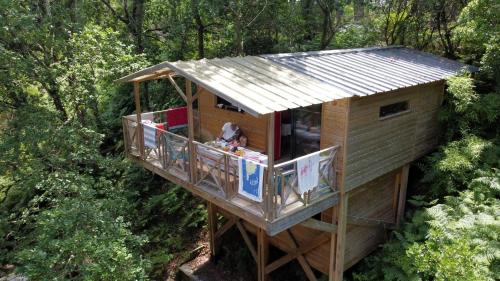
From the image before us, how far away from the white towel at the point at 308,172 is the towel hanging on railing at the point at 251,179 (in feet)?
2.64

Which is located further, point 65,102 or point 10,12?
point 65,102

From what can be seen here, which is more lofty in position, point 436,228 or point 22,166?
point 22,166

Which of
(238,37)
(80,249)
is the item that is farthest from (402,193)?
(238,37)

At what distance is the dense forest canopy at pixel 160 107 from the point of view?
789 cm

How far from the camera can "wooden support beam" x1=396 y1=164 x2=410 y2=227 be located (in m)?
10.6

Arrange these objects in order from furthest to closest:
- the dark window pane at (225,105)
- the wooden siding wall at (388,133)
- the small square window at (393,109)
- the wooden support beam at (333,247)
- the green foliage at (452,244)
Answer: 1. the dark window pane at (225,105)
2. the small square window at (393,109)
3. the wooden support beam at (333,247)
4. the wooden siding wall at (388,133)
5. the green foliage at (452,244)

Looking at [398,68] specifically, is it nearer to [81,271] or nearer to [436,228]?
[436,228]

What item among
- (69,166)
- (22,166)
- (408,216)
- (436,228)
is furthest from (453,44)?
(22,166)

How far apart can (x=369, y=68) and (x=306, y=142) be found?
8.51 ft

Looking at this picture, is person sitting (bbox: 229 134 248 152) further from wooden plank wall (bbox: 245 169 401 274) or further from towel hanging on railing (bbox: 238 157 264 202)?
wooden plank wall (bbox: 245 169 401 274)

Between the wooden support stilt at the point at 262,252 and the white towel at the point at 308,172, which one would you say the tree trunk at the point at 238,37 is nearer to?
the wooden support stilt at the point at 262,252

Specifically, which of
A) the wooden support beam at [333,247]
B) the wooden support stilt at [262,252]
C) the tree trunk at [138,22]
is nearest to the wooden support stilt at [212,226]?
the wooden support stilt at [262,252]

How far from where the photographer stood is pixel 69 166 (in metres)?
10.3

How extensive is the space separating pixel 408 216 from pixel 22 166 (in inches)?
422
